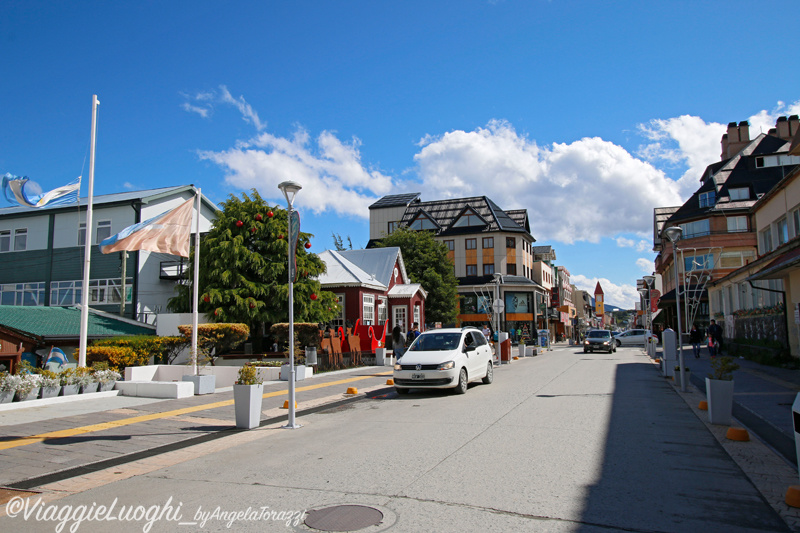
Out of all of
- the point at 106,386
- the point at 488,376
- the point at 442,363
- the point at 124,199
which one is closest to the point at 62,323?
the point at 124,199

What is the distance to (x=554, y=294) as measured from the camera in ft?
270

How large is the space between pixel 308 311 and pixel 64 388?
39.1 ft

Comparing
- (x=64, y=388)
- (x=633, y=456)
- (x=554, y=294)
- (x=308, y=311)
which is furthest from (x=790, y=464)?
(x=554, y=294)

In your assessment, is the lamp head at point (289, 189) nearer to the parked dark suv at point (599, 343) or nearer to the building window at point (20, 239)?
the building window at point (20, 239)

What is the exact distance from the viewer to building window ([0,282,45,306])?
95.9 ft

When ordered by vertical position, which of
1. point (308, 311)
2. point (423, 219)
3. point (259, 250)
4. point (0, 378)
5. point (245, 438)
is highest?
point (423, 219)

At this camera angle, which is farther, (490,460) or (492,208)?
(492,208)

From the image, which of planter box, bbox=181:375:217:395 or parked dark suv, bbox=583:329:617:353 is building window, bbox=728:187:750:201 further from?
planter box, bbox=181:375:217:395

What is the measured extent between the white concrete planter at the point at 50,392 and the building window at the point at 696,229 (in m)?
53.0

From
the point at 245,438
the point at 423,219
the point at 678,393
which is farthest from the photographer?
the point at 423,219

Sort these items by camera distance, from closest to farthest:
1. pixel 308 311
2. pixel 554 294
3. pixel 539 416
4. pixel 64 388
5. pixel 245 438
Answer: pixel 245 438 < pixel 539 416 < pixel 64 388 < pixel 308 311 < pixel 554 294

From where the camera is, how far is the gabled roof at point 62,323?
21.6 m

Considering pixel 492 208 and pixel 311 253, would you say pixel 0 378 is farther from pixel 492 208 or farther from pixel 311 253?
pixel 492 208

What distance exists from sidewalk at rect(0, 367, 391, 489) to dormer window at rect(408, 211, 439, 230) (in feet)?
165
